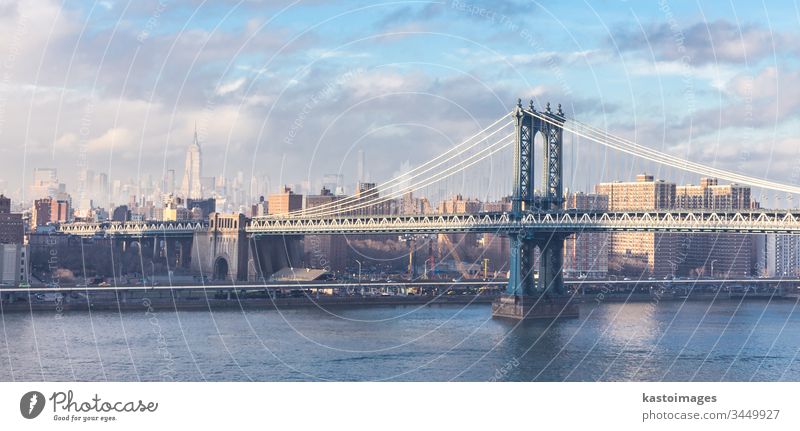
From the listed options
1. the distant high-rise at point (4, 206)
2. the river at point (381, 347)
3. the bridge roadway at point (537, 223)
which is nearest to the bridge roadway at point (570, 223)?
the bridge roadway at point (537, 223)

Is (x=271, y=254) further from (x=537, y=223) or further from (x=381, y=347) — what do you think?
(x=381, y=347)

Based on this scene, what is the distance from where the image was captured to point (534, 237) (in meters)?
36.9

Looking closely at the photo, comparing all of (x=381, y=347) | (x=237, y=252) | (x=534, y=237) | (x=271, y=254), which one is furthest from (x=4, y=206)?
(x=381, y=347)

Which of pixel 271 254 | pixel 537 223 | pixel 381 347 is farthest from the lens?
pixel 271 254

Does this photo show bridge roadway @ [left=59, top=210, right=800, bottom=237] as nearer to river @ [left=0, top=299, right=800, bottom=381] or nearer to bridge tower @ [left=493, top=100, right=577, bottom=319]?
bridge tower @ [left=493, top=100, right=577, bottom=319]

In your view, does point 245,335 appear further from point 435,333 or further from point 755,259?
point 755,259

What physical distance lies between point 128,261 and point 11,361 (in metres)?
34.9

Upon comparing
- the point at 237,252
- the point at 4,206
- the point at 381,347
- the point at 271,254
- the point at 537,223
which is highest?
the point at 4,206

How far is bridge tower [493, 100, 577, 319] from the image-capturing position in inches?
1447

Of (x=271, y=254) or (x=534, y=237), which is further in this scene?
(x=271, y=254)

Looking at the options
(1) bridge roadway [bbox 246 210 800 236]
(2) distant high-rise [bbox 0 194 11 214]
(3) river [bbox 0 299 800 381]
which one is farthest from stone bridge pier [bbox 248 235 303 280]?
(3) river [bbox 0 299 800 381]

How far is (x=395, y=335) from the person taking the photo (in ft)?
97.9

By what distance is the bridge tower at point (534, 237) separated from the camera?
121 ft
